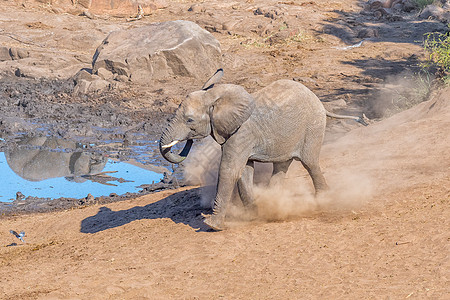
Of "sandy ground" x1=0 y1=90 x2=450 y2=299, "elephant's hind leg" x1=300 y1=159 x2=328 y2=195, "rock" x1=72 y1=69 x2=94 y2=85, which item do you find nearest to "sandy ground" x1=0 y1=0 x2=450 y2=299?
"sandy ground" x1=0 y1=90 x2=450 y2=299

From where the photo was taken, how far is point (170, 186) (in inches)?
461

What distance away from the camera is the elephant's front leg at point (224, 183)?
7.54m

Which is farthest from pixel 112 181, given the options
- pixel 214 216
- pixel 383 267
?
pixel 383 267

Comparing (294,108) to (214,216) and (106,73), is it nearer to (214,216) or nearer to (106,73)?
(214,216)

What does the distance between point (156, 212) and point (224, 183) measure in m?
2.24

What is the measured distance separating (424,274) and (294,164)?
4.68 meters

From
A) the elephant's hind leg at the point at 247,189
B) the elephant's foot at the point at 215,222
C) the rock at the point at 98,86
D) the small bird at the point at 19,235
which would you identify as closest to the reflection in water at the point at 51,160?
the small bird at the point at 19,235

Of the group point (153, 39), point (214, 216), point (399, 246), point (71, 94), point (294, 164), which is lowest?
point (71, 94)

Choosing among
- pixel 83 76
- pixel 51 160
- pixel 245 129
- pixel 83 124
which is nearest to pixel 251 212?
pixel 245 129

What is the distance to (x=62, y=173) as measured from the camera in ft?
42.2

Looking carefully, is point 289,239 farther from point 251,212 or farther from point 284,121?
point 284,121

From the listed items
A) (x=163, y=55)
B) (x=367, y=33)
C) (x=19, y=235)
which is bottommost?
(x=367, y=33)

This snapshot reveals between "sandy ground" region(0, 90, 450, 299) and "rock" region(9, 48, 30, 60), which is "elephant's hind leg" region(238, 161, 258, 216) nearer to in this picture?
"sandy ground" region(0, 90, 450, 299)

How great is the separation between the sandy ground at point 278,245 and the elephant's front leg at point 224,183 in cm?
17
